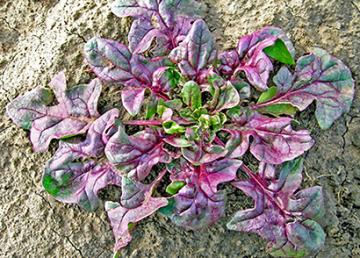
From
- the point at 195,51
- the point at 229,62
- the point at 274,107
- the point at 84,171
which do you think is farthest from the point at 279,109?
the point at 84,171

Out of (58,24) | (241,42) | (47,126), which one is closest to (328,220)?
(241,42)

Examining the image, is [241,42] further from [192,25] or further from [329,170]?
[329,170]

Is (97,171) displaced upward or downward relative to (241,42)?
downward

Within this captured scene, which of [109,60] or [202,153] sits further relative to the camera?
[109,60]

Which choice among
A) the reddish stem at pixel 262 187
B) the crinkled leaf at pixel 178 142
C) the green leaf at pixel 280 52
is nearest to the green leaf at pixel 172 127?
the crinkled leaf at pixel 178 142

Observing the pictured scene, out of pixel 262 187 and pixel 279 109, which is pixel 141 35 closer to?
pixel 279 109

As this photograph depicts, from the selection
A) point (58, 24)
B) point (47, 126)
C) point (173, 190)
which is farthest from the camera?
point (58, 24)

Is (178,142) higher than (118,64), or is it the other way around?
(118,64)
